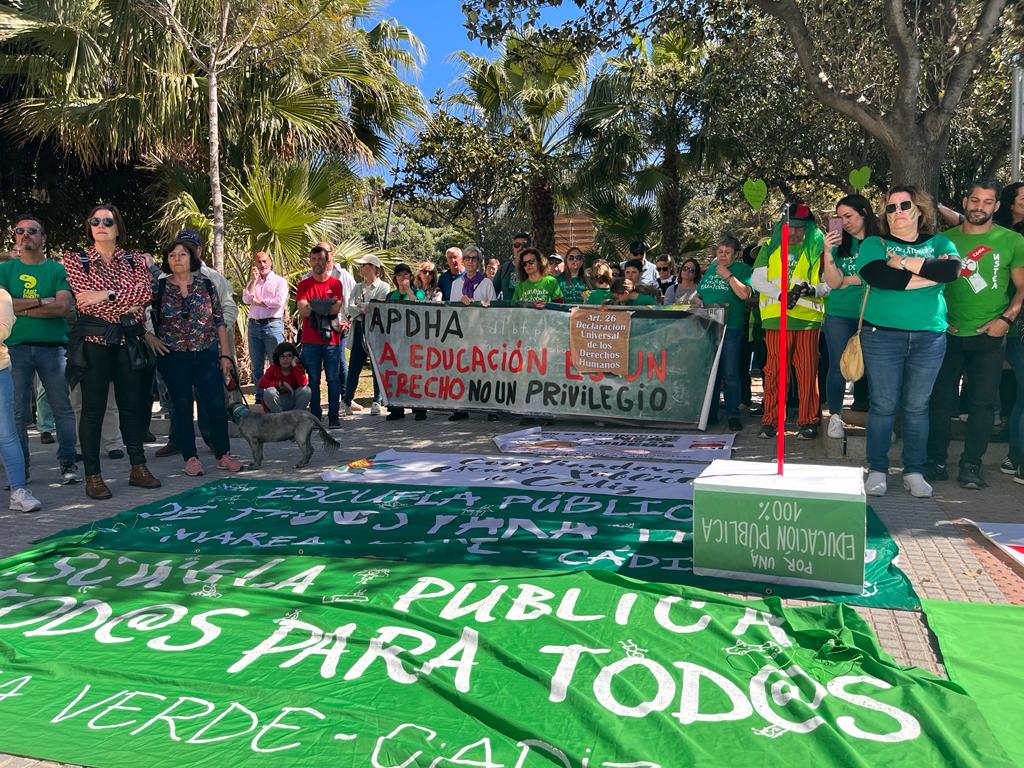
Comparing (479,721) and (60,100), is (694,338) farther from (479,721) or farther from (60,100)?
(60,100)

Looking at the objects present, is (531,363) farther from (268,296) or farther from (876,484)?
(876,484)

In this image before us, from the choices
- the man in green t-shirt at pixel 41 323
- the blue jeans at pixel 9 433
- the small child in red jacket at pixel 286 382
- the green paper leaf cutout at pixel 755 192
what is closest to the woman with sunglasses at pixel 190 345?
the man in green t-shirt at pixel 41 323

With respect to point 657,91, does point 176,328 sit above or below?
below

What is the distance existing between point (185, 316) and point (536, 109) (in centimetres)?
1369

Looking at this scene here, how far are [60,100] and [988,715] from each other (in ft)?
48.6

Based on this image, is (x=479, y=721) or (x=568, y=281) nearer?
(x=479, y=721)

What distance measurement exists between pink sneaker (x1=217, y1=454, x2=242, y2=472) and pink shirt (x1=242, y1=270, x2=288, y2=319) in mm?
2499

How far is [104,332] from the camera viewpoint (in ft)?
20.7

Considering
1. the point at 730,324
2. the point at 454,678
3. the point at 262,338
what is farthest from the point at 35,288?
the point at 730,324

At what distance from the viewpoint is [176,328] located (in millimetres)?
6945

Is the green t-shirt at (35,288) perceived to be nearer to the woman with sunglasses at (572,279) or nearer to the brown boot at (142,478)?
the brown boot at (142,478)

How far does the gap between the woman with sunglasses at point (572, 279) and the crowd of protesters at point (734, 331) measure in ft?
3.05

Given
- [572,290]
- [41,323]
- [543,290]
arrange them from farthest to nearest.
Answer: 1. [572,290]
2. [543,290]
3. [41,323]

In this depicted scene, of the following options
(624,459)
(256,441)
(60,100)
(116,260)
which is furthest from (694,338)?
(60,100)
